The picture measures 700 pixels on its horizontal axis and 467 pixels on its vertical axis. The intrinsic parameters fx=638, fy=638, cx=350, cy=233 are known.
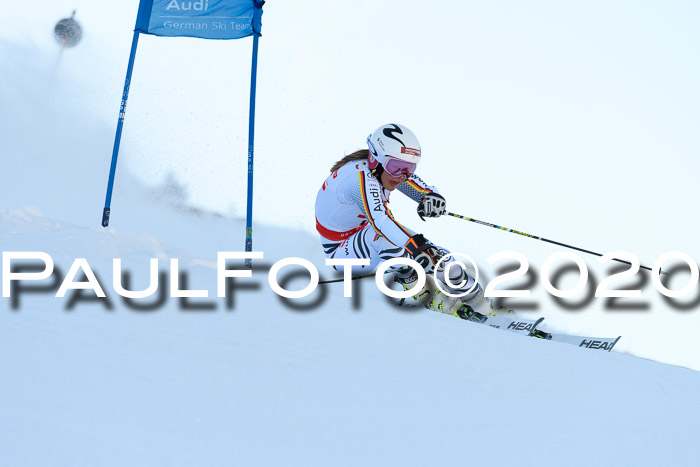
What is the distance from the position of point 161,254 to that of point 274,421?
10.8ft

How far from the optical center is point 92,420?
178cm

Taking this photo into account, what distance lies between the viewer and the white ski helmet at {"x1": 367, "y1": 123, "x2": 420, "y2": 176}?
4.84m

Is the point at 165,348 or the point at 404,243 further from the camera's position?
the point at 404,243

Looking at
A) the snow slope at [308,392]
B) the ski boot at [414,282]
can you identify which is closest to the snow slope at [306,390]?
the snow slope at [308,392]

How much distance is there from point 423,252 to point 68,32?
883 inches

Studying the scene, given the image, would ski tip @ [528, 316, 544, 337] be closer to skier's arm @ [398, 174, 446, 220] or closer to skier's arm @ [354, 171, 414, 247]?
skier's arm @ [398, 174, 446, 220]

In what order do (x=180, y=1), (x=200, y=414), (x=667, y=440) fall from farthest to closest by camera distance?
(x=180, y=1)
(x=667, y=440)
(x=200, y=414)

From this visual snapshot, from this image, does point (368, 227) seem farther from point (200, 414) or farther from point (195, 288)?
point (200, 414)

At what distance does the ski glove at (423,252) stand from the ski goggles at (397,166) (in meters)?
0.64

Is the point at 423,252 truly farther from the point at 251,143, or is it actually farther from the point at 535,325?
the point at 251,143

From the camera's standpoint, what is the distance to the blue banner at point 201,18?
7227 mm

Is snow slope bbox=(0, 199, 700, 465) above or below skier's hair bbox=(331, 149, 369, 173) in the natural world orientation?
below

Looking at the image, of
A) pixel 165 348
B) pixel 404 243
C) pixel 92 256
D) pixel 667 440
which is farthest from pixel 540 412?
pixel 92 256

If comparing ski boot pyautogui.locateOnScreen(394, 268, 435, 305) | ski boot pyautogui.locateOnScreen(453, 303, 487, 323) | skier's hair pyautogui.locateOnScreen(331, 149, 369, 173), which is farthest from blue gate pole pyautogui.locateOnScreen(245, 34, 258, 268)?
ski boot pyautogui.locateOnScreen(453, 303, 487, 323)
